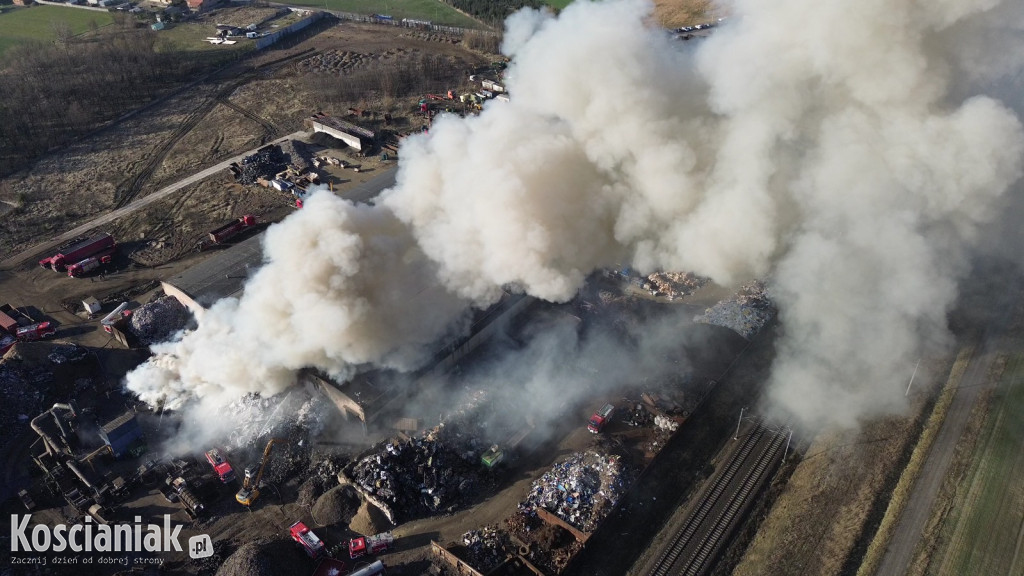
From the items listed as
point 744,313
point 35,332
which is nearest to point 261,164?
point 35,332

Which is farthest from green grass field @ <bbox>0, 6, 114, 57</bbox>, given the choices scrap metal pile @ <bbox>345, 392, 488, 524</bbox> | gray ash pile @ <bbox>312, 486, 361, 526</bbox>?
scrap metal pile @ <bbox>345, 392, 488, 524</bbox>

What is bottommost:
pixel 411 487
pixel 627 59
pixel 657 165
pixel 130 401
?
pixel 130 401

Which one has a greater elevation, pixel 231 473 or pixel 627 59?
pixel 627 59

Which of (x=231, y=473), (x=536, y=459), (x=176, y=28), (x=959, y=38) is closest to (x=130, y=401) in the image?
(x=231, y=473)

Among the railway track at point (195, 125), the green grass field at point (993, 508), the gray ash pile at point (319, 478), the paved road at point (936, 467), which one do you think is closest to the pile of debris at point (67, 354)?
the gray ash pile at point (319, 478)

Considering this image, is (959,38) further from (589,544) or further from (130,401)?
(130,401)

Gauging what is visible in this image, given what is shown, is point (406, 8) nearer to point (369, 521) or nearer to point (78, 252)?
point (78, 252)
